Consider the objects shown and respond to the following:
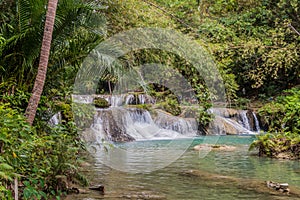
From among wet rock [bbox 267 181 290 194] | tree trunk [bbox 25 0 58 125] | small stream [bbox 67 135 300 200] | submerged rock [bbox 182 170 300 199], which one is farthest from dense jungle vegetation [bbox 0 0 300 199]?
wet rock [bbox 267 181 290 194]

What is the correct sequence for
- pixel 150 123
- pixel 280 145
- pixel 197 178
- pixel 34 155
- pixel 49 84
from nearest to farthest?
pixel 34 155 → pixel 49 84 → pixel 197 178 → pixel 280 145 → pixel 150 123

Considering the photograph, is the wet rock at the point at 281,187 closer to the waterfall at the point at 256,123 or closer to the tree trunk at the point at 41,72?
the tree trunk at the point at 41,72

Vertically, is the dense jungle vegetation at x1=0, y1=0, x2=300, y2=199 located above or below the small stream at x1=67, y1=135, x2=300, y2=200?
above

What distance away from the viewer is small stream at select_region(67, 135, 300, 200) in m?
4.64

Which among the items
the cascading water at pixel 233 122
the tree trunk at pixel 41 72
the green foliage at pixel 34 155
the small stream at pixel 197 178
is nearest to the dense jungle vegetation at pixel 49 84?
the green foliage at pixel 34 155

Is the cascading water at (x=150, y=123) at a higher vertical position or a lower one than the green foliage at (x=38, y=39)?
lower

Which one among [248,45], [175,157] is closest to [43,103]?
[175,157]

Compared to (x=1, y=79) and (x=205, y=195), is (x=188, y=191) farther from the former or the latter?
(x=1, y=79)

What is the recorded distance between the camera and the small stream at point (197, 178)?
15.2 feet

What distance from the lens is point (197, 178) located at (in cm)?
582

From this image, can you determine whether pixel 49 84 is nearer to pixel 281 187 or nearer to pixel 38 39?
pixel 38 39

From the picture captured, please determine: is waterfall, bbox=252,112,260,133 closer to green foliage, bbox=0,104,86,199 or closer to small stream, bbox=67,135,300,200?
small stream, bbox=67,135,300,200

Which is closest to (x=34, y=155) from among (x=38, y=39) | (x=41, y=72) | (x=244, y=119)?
(x=41, y=72)

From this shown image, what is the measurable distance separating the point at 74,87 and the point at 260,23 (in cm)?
1498
